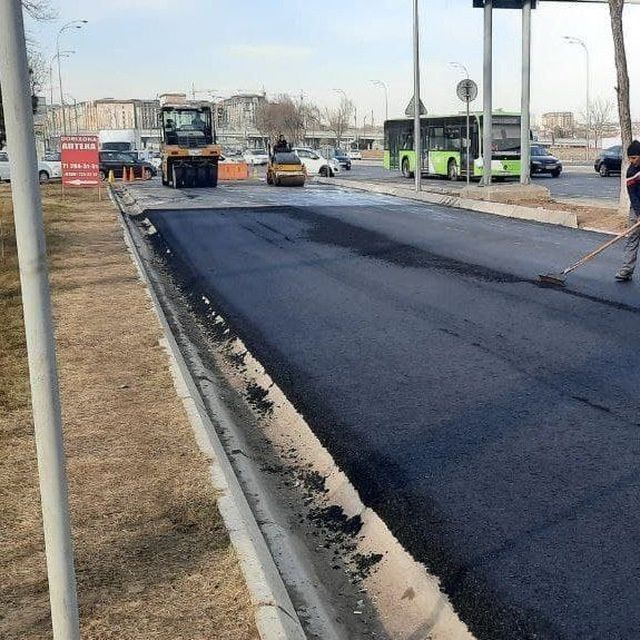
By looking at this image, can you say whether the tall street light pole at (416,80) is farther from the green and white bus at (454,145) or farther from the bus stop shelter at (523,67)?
the green and white bus at (454,145)

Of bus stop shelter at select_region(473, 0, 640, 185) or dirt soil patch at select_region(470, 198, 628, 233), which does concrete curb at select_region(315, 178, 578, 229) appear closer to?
dirt soil patch at select_region(470, 198, 628, 233)

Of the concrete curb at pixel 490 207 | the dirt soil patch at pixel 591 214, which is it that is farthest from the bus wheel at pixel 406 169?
the dirt soil patch at pixel 591 214

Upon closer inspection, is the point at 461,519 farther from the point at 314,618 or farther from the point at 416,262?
the point at 416,262

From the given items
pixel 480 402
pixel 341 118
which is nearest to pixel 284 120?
pixel 341 118

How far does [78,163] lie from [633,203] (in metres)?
19.8

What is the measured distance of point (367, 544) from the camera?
15.1 feet

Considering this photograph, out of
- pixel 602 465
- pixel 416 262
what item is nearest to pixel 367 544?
pixel 602 465

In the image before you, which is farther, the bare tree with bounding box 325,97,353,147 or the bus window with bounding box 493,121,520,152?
the bare tree with bounding box 325,97,353,147

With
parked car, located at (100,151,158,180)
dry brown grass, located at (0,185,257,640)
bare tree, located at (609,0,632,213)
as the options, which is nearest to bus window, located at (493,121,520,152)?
bare tree, located at (609,0,632,213)

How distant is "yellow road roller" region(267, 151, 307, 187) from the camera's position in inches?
1439

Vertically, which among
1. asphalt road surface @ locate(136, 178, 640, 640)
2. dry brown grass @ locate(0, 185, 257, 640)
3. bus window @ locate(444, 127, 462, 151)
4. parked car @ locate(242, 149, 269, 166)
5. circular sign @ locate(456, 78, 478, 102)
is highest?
circular sign @ locate(456, 78, 478, 102)

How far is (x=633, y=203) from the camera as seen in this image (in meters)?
11.4

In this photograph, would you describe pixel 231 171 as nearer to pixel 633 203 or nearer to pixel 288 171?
pixel 288 171

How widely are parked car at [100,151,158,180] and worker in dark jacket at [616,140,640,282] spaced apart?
118 ft
